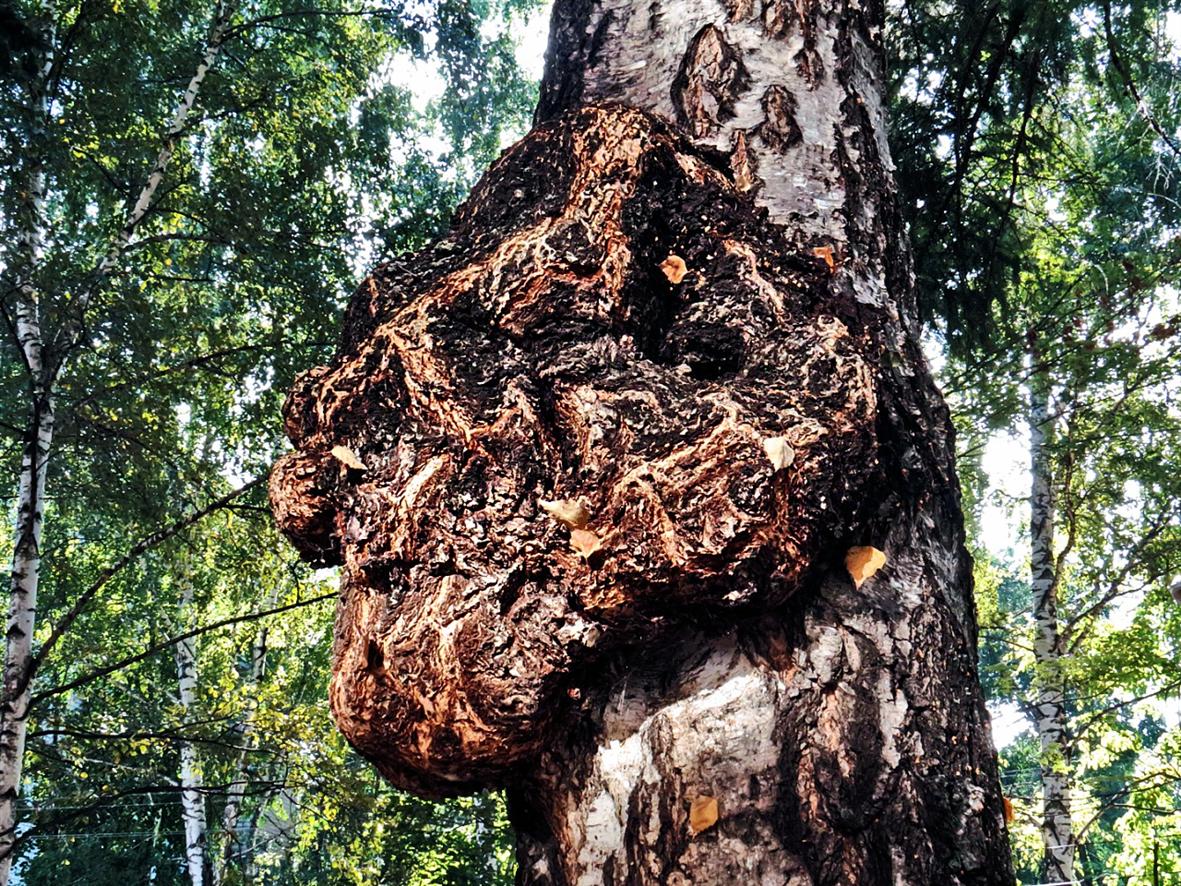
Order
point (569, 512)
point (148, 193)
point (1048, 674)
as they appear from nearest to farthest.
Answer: point (569, 512)
point (148, 193)
point (1048, 674)

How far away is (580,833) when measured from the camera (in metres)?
1.01

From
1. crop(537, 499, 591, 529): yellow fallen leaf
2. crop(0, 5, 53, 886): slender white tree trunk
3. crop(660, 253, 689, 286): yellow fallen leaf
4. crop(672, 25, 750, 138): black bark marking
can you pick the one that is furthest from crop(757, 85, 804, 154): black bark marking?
crop(0, 5, 53, 886): slender white tree trunk

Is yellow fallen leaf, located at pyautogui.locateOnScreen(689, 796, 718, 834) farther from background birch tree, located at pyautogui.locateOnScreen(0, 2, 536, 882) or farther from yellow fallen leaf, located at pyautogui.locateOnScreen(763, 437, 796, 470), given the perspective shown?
background birch tree, located at pyautogui.locateOnScreen(0, 2, 536, 882)

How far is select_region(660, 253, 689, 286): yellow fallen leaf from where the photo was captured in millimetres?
1273

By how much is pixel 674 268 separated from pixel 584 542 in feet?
1.53

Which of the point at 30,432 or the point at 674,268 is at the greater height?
the point at 30,432

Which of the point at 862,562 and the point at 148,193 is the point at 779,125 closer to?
the point at 862,562

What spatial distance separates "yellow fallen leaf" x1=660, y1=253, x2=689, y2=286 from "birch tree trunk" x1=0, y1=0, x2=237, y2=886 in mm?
3631

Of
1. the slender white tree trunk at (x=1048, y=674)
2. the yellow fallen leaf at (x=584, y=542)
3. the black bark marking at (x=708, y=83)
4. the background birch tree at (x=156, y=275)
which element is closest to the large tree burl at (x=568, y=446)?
the yellow fallen leaf at (x=584, y=542)

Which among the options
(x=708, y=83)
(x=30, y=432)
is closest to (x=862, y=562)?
(x=708, y=83)

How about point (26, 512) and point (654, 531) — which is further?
point (26, 512)

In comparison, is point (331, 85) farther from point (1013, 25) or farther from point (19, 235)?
point (1013, 25)

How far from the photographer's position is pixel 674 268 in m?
1.28

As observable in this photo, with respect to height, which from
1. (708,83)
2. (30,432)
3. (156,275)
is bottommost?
(708,83)
